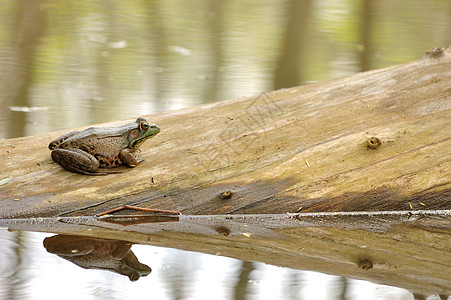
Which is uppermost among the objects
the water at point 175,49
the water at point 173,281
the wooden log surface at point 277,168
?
the wooden log surface at point 277,168

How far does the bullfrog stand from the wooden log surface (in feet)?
0.27

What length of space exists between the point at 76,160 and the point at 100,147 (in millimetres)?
207

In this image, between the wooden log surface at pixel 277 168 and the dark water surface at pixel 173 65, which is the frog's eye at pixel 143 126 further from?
the dark water surface at pixel 173 65

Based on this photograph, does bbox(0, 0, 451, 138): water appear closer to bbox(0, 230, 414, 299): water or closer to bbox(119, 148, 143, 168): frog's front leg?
bbox(119, 148, 143, 168): frog's front leg

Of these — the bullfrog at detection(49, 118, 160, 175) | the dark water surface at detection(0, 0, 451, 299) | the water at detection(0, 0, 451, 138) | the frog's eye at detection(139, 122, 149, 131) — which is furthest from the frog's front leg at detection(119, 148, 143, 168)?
the water at detection(0, 0, 451, 138)

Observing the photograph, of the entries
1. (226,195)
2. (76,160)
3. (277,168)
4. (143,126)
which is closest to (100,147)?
(76,160)

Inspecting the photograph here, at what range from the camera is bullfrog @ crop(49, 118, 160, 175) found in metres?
3.95

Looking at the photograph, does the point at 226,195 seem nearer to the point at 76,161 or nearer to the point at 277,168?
the point at 277,168

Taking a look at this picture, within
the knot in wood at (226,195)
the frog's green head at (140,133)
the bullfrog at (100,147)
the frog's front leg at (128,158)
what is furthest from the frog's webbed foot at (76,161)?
the knot in wood at (226,195)

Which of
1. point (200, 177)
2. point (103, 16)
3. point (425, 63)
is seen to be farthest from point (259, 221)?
point (103, 16)

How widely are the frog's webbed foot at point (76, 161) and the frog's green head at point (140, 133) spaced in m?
0.30

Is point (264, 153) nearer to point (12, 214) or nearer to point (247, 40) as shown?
point (12, 214)

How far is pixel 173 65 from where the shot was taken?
9797 millimetres

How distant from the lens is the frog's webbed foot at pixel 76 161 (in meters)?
3.93
